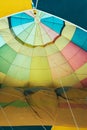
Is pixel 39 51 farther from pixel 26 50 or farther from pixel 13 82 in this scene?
pixel 13 82

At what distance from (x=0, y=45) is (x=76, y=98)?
92cm

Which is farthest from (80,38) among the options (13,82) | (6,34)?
(13,82)

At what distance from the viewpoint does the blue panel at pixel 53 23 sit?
135 inches

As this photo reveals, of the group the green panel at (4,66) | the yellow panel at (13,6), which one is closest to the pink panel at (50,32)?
the green panel at (4,66)

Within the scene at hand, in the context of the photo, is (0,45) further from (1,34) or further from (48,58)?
(48,58)

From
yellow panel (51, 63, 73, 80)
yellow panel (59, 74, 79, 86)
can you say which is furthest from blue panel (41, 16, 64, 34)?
yellow panel (59, 74, 79, 86)

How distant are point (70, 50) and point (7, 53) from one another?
0.64 metres

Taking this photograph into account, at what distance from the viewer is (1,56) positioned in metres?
3.63

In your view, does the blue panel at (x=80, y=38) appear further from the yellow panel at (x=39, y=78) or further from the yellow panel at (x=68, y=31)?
the yellow panel at (x=39, y=78)

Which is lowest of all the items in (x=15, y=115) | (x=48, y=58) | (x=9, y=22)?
(x=15, y=115)

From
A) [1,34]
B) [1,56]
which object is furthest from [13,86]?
[1,34]

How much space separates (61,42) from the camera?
142 inches

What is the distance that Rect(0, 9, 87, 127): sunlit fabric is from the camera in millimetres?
3219

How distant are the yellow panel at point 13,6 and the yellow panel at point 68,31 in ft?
2.78
